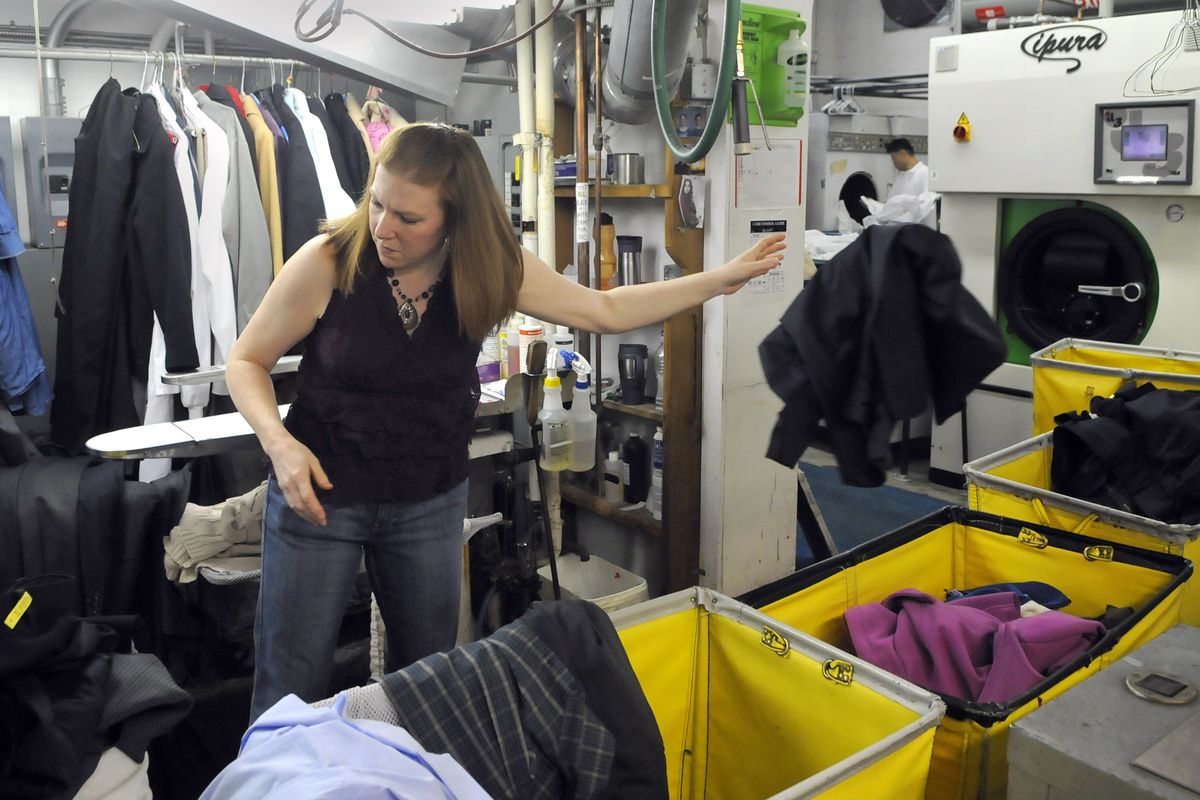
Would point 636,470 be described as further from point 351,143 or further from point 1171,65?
point 1171,65

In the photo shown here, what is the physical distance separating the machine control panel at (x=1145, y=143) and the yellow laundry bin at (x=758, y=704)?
8.83 feet

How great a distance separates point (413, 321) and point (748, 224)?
148cm

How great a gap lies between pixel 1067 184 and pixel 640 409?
6.31 feet

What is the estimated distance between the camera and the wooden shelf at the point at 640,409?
10.3 ft

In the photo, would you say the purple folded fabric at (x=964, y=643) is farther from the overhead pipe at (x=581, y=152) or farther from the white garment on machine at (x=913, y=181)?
the white garment on machine at (x=913, y=181)

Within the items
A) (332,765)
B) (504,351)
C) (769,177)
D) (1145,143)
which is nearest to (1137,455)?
(769,177)

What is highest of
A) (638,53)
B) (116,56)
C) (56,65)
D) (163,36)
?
(163,36)

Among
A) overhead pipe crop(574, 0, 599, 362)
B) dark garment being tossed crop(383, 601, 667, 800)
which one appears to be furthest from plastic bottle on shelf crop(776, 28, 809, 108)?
dark garment being tossed crop(383, 601, 667, 800)

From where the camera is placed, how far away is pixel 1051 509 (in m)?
2.43

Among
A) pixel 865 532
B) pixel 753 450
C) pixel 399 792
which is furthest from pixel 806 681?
pixel 865 532

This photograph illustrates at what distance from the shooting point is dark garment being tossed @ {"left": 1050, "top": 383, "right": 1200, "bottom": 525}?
8.07 feet

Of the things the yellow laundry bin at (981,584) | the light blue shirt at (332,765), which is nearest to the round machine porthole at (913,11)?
the yellow laundry bin at (981,584)

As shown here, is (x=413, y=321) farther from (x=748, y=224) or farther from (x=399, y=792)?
(x=748, y=224)

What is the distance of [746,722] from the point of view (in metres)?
1.78
